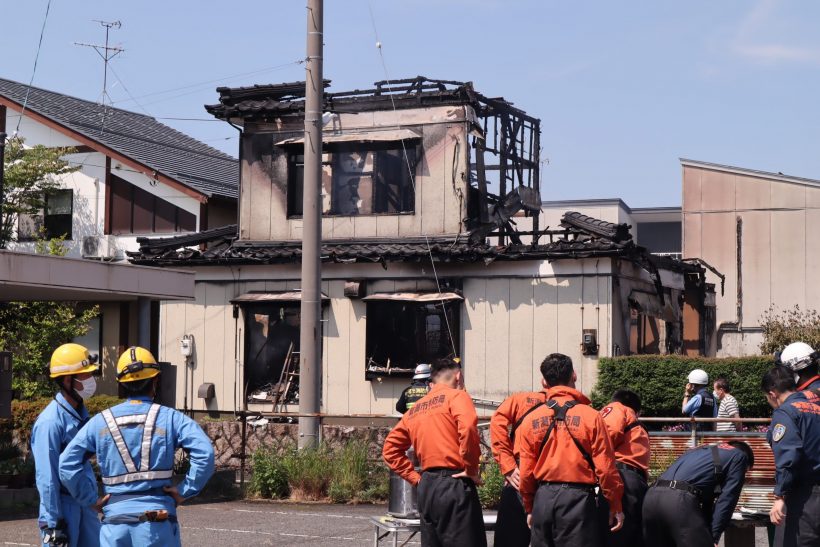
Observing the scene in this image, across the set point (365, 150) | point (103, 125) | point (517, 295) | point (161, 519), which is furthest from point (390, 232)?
point (161, 519)

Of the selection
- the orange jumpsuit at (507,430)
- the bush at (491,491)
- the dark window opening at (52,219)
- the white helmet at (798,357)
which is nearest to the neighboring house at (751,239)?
the dark window opening at (52,219)

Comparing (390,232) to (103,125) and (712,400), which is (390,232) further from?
(103,125)

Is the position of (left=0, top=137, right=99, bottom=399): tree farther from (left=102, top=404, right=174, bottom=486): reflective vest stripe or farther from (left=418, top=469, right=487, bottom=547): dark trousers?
(left=102, top=404, right=174, bottom=486): reflective vest stripe

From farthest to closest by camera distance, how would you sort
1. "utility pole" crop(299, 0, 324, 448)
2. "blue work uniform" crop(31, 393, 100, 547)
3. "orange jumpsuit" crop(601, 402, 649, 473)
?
"utility pole" crop(299, 0, 324, 448)
"orange jumpsuit" crop(601, 402, 649, 473)
"blue work uniform" crop(31, 393, 100, 547)

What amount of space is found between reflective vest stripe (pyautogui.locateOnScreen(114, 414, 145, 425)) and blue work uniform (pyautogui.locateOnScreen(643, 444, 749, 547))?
12.5 ft

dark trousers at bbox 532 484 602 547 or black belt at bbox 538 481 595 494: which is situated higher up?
black belt at bbox 538 481 595 494

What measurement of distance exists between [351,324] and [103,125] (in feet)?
43.3

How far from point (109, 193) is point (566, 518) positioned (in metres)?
23.4

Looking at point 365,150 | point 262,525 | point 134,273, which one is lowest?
point 262,525

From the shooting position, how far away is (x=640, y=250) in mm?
20703

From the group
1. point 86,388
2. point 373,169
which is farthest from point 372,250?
point 86,388

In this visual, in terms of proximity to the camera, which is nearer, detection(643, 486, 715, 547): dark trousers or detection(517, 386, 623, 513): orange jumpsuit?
detection(517, 386, 623, 513): orange jumpsuit

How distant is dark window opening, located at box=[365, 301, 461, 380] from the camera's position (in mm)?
21297

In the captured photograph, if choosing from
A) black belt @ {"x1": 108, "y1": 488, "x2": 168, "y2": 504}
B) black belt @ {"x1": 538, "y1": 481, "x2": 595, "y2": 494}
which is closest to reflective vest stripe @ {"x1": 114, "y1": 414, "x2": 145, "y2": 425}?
black belt @ {"x1": 108, "y1": 488, "x2": 168, "y2": 504}
